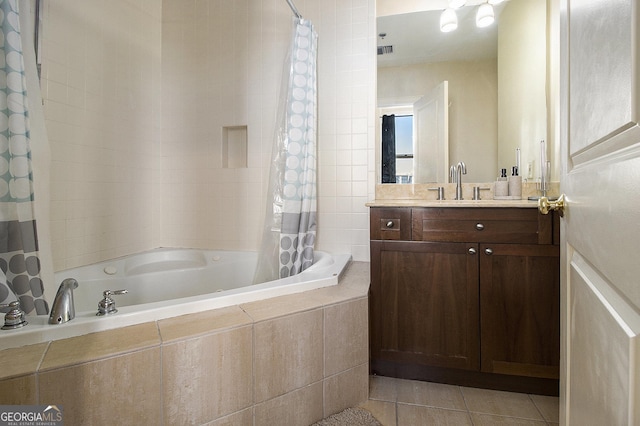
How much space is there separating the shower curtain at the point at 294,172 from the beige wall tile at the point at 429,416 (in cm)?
88

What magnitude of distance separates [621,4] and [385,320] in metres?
1.43

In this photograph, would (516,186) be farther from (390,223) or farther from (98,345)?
(98,345)

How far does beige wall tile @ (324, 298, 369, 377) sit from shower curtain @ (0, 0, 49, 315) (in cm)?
102

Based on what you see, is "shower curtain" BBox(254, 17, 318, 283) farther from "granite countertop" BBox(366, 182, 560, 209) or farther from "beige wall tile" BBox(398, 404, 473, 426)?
"beige wall tile" BBox(398, 404, 473, 426)

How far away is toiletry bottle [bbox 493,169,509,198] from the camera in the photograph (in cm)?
181

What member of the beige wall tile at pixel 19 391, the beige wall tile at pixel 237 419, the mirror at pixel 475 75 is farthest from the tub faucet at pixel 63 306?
the mirror at pixel 475 75

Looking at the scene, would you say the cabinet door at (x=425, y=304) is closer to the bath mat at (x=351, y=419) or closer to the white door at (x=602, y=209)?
the bath mat at (x=351, y=419)

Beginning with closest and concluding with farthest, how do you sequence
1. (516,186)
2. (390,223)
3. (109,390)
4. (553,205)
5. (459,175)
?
(553,205)
(109,390)
(390,223)
(516,186)
(459,175)

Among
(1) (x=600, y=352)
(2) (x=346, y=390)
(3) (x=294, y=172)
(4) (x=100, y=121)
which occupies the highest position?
(4) (x=100, y=121)

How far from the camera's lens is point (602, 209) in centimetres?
41

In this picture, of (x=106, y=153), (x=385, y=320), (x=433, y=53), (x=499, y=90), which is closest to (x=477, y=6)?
(x=433, y=53)

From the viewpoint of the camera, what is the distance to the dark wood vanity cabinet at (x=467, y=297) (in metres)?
1.41

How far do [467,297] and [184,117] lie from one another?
215 cm

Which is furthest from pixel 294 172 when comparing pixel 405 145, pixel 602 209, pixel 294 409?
pixel 602 209
